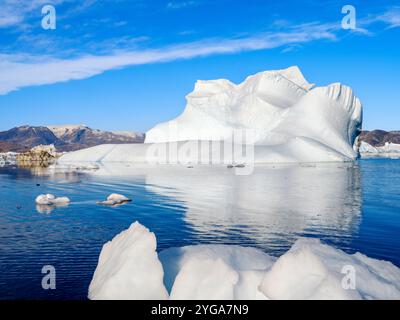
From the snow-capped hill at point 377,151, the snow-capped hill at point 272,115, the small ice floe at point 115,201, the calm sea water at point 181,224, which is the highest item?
the snow-capped hill at point 272,115

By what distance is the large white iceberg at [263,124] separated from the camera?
65.2 meters

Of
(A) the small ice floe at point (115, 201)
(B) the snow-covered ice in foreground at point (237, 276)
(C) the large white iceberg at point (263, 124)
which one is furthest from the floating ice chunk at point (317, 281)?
(C) the large white iceberg at point (263, 124)

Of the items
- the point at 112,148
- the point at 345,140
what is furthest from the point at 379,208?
the point at 112,148

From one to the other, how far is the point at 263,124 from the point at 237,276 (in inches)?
2768

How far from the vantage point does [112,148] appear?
78.1 m

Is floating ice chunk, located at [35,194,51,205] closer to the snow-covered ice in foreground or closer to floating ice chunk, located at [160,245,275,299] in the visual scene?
the snow-covered ice in foreground

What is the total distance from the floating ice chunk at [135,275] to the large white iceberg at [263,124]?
5575 cm

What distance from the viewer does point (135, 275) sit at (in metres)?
6.66

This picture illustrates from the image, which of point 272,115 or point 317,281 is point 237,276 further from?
point 272,115

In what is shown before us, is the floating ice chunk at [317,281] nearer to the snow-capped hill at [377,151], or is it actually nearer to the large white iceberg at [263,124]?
the large white iceberg at [263,124]

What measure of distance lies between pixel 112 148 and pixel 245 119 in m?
25.8

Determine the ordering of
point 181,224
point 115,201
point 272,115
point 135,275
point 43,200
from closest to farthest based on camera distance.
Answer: point 135,275 → point 181,224 → point 43,200 → point 115,201 → point 272,115

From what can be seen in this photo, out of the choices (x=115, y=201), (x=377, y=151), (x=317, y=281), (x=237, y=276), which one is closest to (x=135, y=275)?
(x=237, y=276)
